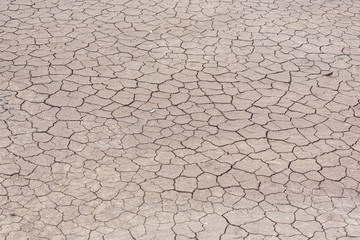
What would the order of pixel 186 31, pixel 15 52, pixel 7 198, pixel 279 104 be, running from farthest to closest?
pixel 186 31, pixel 15 52, pixel 279 104, pixel 7 198

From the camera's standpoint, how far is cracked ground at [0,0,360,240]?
4680mm

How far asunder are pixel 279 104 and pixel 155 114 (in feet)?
4.33

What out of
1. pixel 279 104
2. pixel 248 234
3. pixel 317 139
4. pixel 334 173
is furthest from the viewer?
pixel 279 104

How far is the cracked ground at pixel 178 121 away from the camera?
468 cm

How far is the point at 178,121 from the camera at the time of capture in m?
5.86

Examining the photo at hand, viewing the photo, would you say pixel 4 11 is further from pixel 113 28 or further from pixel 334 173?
pixel 334 173

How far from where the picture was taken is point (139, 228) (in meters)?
4.54

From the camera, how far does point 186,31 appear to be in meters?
7.70

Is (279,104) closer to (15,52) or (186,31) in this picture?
(186,31)

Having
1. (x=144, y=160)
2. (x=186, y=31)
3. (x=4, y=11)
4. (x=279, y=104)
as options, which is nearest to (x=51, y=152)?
(x=144, y=160)

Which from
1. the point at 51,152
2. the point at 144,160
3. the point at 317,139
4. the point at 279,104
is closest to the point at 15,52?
the point at 51,152

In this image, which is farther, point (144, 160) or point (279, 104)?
point (279, 104)

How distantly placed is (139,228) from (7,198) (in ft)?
3.76

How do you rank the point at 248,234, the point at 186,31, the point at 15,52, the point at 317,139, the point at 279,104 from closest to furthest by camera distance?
the point at 248,234, the point at 317,139, the point at 279,104, the point at 15,52, the point at 186,31
